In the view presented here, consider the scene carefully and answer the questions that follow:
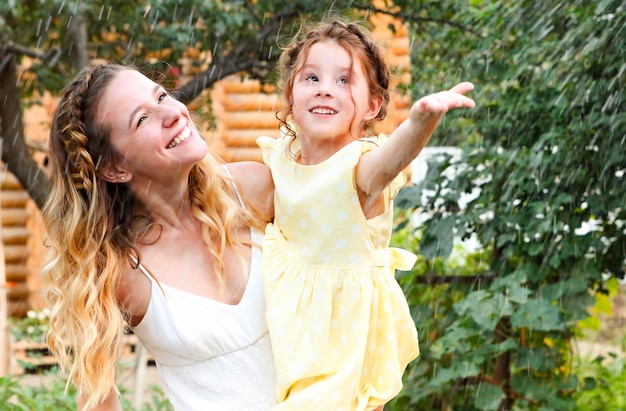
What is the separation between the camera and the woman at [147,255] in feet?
7.72

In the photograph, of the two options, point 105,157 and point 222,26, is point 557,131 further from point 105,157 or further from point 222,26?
point 105,157

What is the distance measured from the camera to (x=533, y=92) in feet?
14.7

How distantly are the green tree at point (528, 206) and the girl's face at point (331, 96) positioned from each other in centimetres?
190

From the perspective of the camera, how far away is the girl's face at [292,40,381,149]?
2.24 meters

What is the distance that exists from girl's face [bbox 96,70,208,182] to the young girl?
0.78 ft

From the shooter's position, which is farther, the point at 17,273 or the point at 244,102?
the point at 17,273

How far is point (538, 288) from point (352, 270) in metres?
2.60

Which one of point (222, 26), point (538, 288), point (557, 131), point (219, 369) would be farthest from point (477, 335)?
point (219, 369)

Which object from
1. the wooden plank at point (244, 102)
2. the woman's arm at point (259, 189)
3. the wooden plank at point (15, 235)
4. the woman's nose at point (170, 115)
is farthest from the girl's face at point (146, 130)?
the wooden plank at point (15, 235)

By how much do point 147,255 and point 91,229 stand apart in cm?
14

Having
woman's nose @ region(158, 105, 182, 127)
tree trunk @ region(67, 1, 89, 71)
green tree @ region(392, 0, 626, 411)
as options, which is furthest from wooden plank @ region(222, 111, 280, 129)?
woman's nose @ region(158, 105, 182, 127)

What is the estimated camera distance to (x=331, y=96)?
87.7 inches

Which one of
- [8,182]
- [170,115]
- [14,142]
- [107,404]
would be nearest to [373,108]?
[170,115]

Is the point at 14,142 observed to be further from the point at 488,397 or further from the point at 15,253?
the point at 15,253
